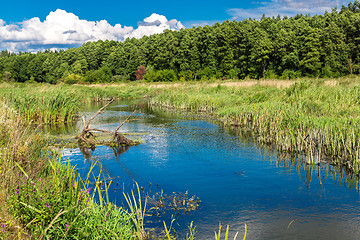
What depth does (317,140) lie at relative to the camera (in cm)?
1038

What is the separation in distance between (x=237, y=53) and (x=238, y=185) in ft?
222

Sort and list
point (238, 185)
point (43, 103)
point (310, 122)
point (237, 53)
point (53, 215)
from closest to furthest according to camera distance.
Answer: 1. point (53, 215)
2. point (238, 185)
3. point (310, 122)
4. point (43, 103)
5. point (237, 53)

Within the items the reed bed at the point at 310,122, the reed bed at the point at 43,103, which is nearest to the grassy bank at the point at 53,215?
the reed bed at the point at 310,122

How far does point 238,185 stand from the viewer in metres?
8.34

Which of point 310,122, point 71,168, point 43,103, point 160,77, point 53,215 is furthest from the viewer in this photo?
point 160,77

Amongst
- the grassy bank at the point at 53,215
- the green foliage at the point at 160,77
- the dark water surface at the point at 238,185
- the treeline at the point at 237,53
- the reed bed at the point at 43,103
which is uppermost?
the treeline at the point at 237,53

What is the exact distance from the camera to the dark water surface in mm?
6160

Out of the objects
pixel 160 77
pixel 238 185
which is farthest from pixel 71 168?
pixel 160 77

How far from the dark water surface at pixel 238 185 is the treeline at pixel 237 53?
1444 inches

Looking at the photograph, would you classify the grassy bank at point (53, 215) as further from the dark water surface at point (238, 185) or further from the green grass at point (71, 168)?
the dark water surface at point (238, 185)

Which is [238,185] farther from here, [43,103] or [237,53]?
[237,53]

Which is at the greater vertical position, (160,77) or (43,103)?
(160,77)

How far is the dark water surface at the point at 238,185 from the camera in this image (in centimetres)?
616

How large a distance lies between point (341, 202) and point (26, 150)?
6925 mm
